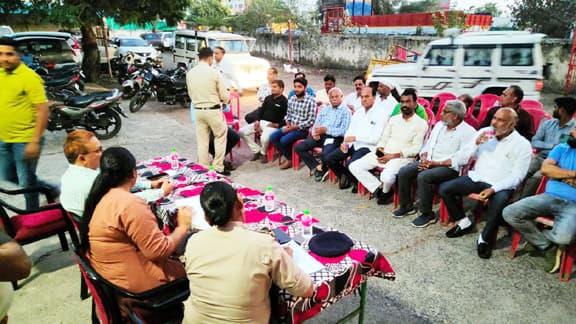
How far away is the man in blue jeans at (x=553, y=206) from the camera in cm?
325

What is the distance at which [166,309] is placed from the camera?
2240 millimetres

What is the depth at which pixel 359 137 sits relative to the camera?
5.16m

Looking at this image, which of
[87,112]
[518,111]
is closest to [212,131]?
[87,112]

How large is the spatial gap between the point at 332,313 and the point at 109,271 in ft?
5.46

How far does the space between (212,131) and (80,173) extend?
3.09 metres

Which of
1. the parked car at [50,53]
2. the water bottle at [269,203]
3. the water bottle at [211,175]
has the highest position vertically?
the parked car at [50,53]

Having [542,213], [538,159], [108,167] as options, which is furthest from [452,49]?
[108,167]

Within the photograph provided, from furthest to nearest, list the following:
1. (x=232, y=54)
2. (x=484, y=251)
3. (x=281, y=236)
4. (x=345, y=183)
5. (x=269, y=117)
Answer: (x=232, y=54), (x=269, y=117), (x=345, y=183), (x=484, y=251), (x=281, y=236)

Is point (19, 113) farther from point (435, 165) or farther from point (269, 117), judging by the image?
point (435, 165)

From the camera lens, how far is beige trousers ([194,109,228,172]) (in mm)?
5336

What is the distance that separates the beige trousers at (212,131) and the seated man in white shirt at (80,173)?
2.44 metres

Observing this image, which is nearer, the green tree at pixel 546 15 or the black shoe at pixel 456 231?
the black shoe at pixel 456 231

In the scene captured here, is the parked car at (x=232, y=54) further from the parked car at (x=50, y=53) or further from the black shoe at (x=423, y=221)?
the black shoe at (x=423, y=221)

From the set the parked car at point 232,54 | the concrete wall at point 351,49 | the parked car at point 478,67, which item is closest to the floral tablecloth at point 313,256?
the parked car at point 478,67
